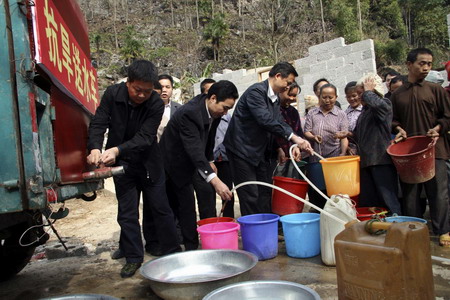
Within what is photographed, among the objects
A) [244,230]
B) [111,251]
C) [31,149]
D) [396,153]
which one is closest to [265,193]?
[244,230]

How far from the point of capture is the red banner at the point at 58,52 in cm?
199

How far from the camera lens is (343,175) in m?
3.52

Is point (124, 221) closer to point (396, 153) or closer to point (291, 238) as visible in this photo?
point (291, 238)

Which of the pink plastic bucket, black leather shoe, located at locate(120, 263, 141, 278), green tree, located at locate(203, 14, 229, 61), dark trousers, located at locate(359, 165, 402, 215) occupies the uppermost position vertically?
green tree, located at locate(203, 14, 229, 61)

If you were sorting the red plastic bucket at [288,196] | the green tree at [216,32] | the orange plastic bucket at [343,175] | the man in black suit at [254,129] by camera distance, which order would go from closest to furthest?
the orange plastic bucket at [343,175]
the man in black suit at [254,129]
the red plastic bucket at [288,196]
the green tree at [216,32]

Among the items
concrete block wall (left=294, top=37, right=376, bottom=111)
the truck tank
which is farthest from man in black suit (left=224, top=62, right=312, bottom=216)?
concrete block wall (left=294, top=37, right=376, bottom=111)

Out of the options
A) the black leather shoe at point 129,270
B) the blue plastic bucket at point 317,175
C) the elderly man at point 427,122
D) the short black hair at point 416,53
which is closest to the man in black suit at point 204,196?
the black leather shoe at point 129,270

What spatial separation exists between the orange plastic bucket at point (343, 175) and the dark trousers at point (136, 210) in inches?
59.7

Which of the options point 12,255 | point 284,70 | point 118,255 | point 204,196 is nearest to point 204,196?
point 204,196

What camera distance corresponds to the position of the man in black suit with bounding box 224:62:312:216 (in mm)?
3785

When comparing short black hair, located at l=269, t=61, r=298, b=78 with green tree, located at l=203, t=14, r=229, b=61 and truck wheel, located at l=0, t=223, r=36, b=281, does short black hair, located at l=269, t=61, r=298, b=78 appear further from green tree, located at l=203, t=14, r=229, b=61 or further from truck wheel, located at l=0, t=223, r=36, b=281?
green tree, located at l=203, t=14, r=229, b=61

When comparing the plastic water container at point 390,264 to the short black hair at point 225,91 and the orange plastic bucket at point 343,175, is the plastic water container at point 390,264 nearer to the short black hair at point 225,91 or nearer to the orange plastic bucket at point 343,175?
the orange plastic bucket at point 343,175

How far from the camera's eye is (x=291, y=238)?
341cm

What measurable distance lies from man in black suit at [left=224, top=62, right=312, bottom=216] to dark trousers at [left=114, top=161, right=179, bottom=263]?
2.62 ft
